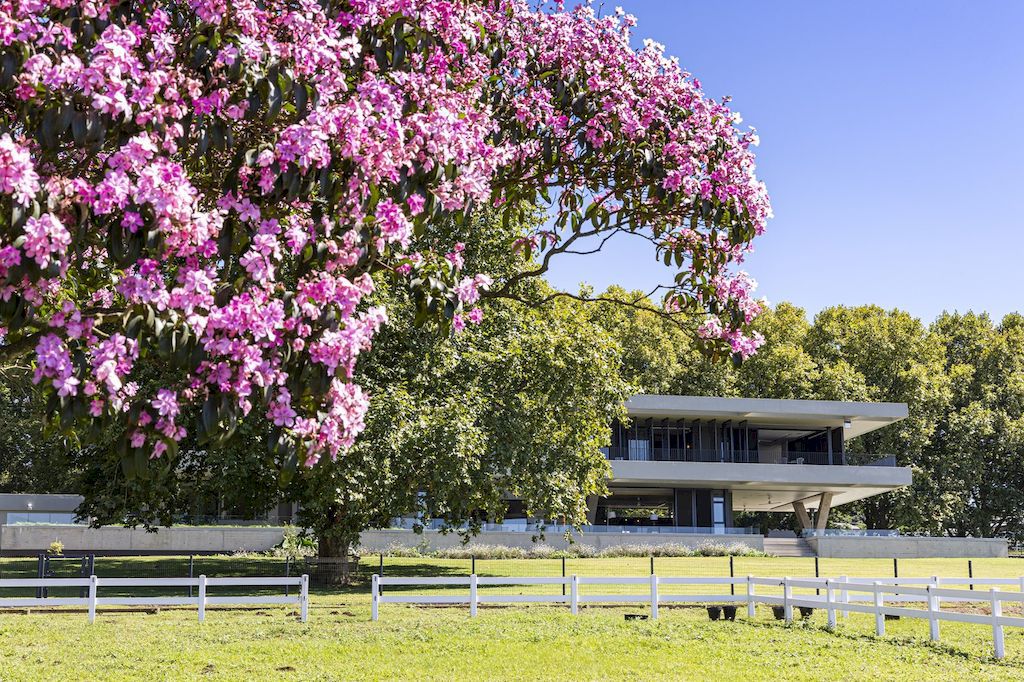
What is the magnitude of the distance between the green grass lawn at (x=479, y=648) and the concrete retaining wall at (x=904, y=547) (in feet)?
103

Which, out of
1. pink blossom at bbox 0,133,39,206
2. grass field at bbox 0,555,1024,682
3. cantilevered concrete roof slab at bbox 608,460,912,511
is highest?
pink blossom at bbox 0,133,39,206

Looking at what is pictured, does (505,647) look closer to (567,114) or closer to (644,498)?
(567,114)

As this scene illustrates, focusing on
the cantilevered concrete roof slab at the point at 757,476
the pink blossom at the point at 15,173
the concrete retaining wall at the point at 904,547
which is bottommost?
the concrete retaining wall at the point at 904,547

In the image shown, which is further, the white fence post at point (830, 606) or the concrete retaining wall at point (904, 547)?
the concrete retaining wall at point (904, 547)

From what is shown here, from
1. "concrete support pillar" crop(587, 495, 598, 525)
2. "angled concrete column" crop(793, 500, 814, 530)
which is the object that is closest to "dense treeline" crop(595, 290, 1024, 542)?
"angled concrete column" crop(793, 500, 814, 530)

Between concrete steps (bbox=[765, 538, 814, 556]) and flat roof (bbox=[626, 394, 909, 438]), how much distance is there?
6.89 meters

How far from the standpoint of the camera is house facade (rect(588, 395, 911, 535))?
53.8m

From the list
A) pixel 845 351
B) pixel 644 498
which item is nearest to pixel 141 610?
pixel 644 498

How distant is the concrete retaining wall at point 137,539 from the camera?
45188 mm

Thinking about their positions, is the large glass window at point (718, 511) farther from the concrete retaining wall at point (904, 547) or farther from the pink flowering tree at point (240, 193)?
the pink flowering tree at point (240, 193)

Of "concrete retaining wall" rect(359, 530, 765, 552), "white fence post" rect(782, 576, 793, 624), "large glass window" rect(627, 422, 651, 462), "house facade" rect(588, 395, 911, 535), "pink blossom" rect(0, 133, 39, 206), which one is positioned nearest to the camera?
"pink blossom" rect(0, 133, 39, 206)

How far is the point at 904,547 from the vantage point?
52.6 metres

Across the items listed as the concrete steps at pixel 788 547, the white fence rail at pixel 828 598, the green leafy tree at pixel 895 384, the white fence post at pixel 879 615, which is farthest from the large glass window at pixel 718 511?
the white fence post at pixel 879 615

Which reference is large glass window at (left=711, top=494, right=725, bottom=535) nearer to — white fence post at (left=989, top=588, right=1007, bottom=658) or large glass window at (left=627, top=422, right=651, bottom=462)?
large glass window at (left=627, top=422, right=651, bottom=462)
